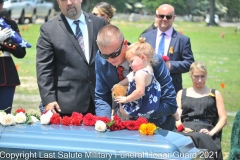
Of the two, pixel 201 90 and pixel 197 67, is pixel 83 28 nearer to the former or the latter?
pixel 197 67

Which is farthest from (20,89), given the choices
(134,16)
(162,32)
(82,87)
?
(134,16)

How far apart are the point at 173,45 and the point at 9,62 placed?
2092 millimetres

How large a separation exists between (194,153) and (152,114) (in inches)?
26.8

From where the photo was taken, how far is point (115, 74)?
182 inches

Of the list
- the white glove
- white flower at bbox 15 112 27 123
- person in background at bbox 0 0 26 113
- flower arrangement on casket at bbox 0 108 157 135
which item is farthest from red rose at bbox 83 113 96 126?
the white glove

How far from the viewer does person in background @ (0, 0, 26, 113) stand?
21.3 ft

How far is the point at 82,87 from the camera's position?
6.01 meters

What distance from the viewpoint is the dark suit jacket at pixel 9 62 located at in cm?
652

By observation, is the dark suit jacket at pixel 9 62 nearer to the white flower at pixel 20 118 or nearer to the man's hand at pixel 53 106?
the man's hand at pixel 53 106

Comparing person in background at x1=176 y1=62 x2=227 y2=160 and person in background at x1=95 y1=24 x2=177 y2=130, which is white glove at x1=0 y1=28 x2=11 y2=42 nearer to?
person in background at x1=95 y1=24 x2=177 y2=130

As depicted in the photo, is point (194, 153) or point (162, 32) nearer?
point (194, 153)

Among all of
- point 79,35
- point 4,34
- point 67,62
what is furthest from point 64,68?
point 4,34

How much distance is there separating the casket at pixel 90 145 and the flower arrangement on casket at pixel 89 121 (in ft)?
0.18

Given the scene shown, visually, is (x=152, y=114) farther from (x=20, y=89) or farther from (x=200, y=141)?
(x=20, y=89)
